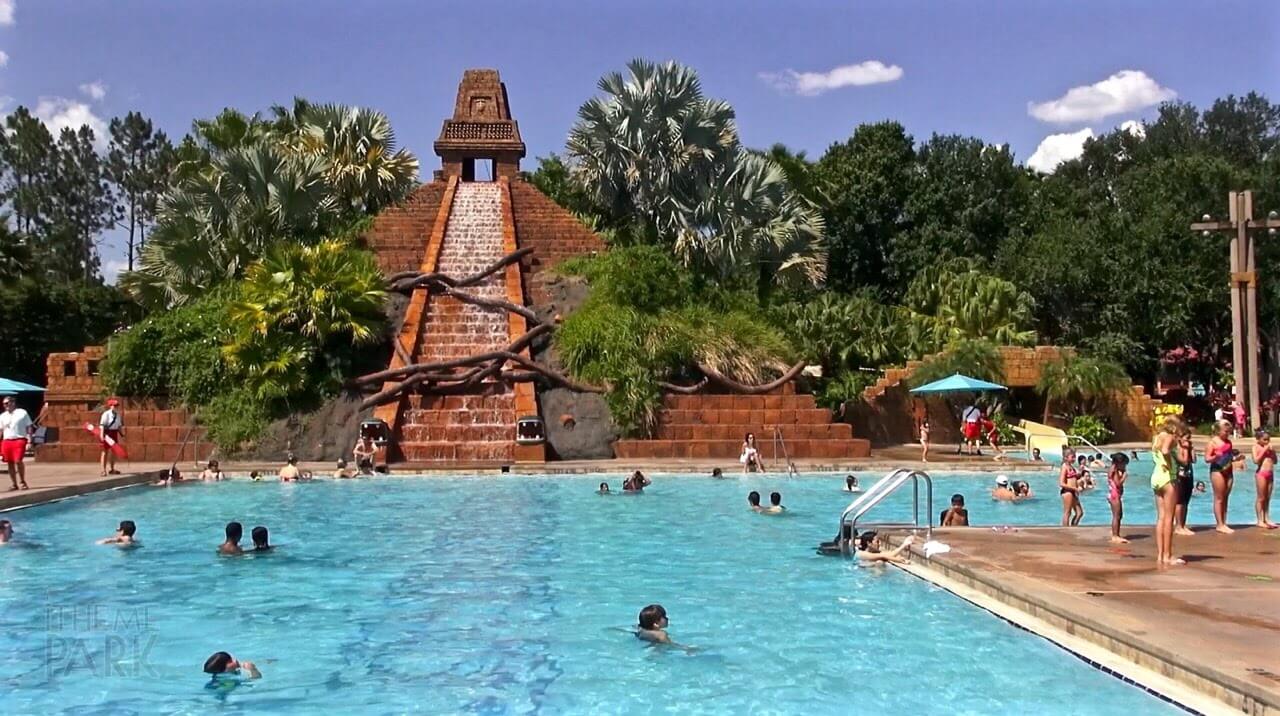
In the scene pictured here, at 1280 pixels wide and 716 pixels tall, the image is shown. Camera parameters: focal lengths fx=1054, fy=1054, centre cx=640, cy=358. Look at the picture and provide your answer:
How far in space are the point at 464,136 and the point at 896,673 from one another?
33.3 m

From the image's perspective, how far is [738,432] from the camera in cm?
2175

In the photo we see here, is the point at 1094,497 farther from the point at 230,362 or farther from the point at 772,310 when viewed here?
the point at 230,362

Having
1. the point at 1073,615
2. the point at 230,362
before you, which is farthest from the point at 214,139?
the point at 1073,615

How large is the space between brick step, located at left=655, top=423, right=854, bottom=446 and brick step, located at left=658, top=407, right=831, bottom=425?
0.12 meters

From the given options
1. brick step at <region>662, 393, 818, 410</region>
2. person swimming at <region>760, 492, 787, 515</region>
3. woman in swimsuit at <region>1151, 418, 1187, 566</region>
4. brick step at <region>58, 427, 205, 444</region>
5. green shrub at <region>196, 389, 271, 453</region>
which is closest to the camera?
woman in swimsuit at <region>1151, 418, 1187, 566</region>

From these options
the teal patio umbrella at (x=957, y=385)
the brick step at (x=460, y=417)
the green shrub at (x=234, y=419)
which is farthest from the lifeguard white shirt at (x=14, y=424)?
the teal patio umbrella at (x=957, y=385)

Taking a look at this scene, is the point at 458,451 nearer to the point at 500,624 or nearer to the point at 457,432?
the point at 457,432

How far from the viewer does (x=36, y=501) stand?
1469 centimetres

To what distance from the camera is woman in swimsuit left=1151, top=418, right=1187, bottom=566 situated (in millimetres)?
8805

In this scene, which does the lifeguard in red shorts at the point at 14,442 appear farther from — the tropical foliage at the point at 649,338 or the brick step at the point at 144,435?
the tropical foliage at the point at 649,338

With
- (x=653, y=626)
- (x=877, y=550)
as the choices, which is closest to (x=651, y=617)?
(x=653, y=626)

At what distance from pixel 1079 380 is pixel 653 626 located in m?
22.1

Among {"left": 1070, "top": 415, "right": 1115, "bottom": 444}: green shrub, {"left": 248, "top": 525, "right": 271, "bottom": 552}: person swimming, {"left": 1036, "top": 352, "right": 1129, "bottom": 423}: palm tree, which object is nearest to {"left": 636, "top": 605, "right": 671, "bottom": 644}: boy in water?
{"left": 248, "top": 525, "right": 271, "bottom": 552}: person swimming

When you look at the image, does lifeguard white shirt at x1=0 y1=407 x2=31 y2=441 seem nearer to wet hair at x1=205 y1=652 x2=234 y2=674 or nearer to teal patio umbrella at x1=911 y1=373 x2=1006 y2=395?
wet hair at x1=205 y1=652 x2=234 y2=674
